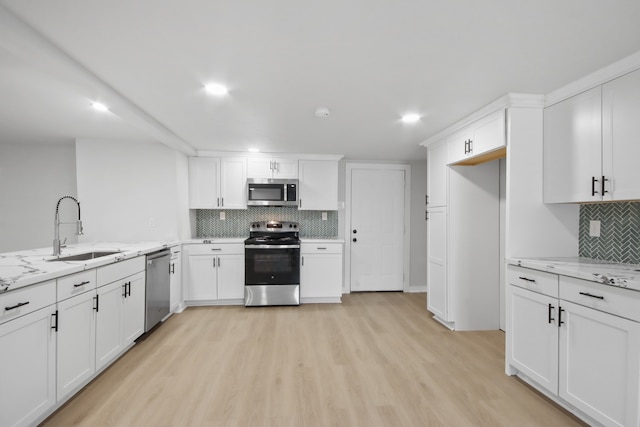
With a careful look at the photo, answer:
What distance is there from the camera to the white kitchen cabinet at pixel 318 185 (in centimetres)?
443

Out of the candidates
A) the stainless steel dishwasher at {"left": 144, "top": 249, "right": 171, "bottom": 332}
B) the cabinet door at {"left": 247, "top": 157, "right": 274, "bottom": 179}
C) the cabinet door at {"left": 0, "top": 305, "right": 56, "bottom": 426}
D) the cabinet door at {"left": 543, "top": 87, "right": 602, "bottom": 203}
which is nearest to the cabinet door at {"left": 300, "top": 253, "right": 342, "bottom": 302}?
the cabinet door at {"left": 247, "top": 157, "right": 274, "bottom": 179}

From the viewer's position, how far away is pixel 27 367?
1.58 metres

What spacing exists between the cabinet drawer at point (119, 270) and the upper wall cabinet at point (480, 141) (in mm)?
3395

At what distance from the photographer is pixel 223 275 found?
405 centimetres

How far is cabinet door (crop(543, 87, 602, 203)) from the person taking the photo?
6.59ft

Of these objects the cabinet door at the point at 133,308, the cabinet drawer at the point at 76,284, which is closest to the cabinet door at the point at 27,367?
the cabinet drawer at the point at 76,284

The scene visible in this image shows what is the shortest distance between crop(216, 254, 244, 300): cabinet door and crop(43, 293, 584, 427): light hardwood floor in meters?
0.62

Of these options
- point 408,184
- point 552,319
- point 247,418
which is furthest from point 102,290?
point 408,184

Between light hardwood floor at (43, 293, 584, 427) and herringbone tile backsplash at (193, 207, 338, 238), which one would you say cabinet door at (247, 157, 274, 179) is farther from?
light hardwood floor at (43, 293, 584, 427)

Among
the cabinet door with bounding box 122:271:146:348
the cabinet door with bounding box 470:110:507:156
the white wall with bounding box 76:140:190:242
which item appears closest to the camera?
the cabinet door with bounding box 470:110:507:156

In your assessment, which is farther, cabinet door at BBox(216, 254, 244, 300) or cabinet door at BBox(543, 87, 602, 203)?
cabinet door at BBox(216, 254, 244, 300)

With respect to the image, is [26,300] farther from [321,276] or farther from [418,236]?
[418,236]

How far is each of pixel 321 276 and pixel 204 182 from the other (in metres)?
2.21

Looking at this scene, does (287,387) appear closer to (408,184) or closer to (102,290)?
(102,290)
